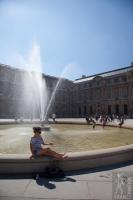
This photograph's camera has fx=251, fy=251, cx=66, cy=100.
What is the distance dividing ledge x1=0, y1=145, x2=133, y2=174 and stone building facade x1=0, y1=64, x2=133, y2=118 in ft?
173

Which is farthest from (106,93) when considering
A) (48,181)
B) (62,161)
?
(48,181)

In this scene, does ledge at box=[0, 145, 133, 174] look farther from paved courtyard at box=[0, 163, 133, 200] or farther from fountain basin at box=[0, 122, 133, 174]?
paved courtyard at box=[0, 163, 133, 200]

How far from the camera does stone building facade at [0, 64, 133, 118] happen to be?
6744cm

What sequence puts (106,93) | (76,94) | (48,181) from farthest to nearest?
(76,94) → (106,93) → (48,181)

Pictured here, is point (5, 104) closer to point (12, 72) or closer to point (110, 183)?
point (12, 72)

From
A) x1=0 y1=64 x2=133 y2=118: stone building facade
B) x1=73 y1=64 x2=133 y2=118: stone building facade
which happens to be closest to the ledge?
x1=0 y1=64 x2=133 y2=118: stone building facade

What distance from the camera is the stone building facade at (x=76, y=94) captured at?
67438 millimetres

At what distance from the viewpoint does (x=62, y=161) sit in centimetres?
640

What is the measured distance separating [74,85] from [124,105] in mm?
21824

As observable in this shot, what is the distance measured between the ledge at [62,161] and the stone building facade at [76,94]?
5286 cm

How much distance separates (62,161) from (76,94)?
7762 centimetres

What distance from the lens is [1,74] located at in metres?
67.6

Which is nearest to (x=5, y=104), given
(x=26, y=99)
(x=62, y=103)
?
(x=26, y=99)

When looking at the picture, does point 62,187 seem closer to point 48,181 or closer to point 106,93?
point 48,181
